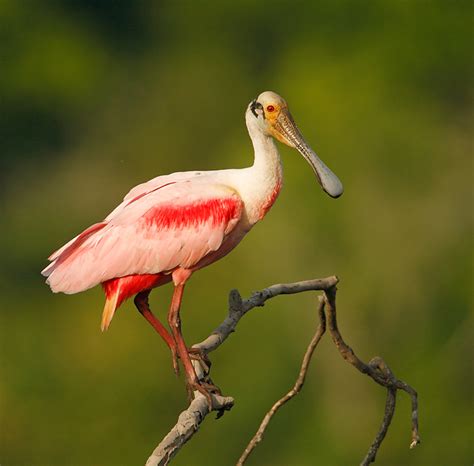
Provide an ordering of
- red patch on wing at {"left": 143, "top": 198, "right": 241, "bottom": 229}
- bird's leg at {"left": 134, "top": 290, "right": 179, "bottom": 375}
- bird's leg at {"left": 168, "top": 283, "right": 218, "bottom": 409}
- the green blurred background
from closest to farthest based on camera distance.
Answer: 1. bird's leg at {"left": 168, "top": 283, "right": 218, "bottom": 409}
2. red patch on wing at {"left": 143, "top": 198, "right": 241, "bottom": 229}
3. bird's leg at {"left": 134, "top": 290, "right": 179, "bottom": 375}
4. the green blurred background

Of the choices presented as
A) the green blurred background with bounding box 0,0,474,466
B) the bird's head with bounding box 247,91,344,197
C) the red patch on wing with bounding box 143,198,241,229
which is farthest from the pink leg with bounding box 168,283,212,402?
the green blurred background with bounding box 0,0,474,466

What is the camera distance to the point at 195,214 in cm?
715

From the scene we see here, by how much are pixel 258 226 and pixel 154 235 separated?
10975 millimetres

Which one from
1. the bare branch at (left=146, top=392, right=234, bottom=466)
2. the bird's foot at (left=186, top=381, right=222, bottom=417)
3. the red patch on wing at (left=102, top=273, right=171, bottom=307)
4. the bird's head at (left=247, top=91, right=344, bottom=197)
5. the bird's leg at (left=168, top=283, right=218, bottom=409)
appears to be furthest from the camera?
the bird's head at (left=247, top=91, right=344, bottom=197)

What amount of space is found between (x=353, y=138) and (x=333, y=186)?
13221 millimetres

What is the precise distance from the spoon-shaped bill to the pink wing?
0.41 m

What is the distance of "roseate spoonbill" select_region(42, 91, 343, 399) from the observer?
7.09 meters

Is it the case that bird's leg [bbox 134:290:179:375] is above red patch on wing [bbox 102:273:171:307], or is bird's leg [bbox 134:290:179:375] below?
below

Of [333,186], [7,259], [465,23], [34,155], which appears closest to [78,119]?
[34,155]

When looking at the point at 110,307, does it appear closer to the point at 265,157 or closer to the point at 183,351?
the point at 183,351

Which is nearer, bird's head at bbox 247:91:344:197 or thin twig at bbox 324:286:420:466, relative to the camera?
thin twig at bbox 324:286:420:466

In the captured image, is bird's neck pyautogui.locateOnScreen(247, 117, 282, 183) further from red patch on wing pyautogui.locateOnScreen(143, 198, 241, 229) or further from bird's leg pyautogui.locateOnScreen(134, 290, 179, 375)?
bird's leg pyautogui.locateOnScreen(134, 290, 179, 375)

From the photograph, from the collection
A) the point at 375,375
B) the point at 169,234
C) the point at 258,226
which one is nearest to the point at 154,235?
the point at 169,234

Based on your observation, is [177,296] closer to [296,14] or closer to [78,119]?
[78,119]
